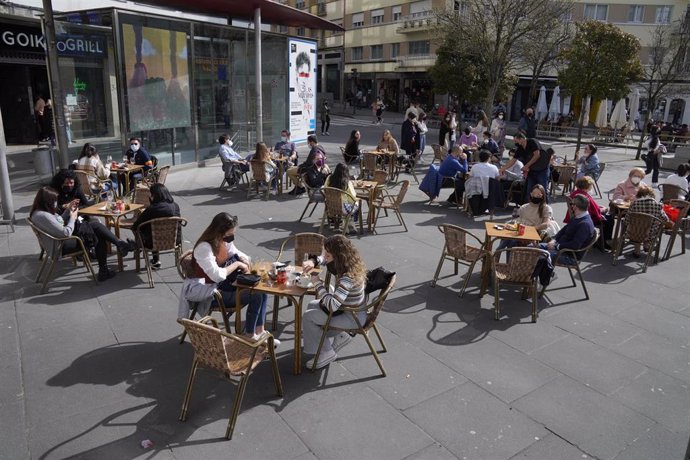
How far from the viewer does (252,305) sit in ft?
16.1

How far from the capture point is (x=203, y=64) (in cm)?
1487

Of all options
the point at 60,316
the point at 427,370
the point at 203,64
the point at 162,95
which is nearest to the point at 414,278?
the point at 427,370

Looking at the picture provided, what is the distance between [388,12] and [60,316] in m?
43.0

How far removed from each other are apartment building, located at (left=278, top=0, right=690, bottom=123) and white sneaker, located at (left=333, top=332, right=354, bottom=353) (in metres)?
29.9

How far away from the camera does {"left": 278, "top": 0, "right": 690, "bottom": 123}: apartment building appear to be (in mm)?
35750

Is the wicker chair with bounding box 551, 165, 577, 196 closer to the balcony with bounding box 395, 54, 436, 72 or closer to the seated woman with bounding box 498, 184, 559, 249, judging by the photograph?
the seated woman with bounding box 498, 184, 559, 249

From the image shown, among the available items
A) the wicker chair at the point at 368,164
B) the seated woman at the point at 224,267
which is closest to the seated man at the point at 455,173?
the wicker chair at the point at 368,164

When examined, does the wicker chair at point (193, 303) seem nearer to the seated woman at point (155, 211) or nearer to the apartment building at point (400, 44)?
the seated woman at point (155, 211)

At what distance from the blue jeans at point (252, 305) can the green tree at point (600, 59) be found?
16.7m

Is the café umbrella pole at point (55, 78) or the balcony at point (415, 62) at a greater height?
the balcony at point (415, 62)

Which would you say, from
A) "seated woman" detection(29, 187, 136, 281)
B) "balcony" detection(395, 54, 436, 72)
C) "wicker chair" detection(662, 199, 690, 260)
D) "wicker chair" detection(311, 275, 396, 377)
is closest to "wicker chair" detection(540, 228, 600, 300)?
"wicker chair" detection(662, 199, 690, 260)

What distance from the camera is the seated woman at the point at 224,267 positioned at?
4.83m

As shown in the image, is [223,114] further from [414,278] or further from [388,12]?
[388,12]

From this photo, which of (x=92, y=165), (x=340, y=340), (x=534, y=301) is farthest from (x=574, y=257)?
(x=92, y=165)
